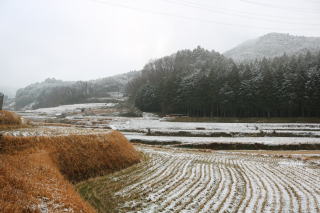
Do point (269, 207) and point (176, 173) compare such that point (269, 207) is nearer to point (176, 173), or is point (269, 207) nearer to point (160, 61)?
point (176, 173)

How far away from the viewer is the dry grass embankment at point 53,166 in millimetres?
7027

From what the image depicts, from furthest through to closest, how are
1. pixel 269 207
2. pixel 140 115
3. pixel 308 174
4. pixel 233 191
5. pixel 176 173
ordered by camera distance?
pixel 140 115 < pixel 308 174 < pixel 176 173 < pixel 233 191 < pixel 269 207

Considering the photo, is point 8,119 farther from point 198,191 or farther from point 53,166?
point 198,191

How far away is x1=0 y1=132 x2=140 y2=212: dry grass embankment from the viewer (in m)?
7.03

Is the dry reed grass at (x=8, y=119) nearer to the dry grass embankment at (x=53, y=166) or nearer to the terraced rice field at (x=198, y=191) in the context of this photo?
the dry grass embankment at (x=53, y=166)

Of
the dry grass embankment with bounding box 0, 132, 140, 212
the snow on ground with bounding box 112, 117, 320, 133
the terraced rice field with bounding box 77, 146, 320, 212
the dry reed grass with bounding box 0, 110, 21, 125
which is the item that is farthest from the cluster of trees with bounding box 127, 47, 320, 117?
the dry reed grass with bounding box 0, 110, 21, 125

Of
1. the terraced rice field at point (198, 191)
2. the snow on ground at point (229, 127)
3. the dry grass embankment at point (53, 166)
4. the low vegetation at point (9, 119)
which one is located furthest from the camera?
the snow on ground at point (229, 127)

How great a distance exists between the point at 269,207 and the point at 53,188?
359 inches

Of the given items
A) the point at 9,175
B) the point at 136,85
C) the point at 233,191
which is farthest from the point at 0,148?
the point at 136,85

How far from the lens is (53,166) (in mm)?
11875

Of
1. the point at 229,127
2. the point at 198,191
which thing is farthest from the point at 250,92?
the point at 198,191

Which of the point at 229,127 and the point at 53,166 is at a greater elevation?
A: the point at 53,166

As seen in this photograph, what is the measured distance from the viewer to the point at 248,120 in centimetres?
6612

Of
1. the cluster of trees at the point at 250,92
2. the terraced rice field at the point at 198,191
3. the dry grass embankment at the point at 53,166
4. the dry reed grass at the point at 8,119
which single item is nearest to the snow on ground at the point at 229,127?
the cluster of trees at the point at 250,92
